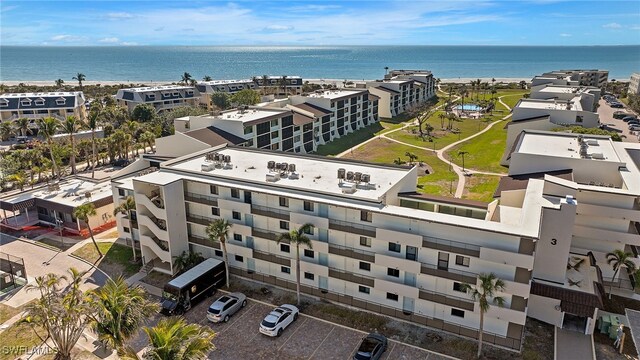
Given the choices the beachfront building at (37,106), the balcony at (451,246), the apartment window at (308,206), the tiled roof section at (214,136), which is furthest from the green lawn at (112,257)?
the beachfront building at (37,106)

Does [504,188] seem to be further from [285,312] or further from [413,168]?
[285,312]

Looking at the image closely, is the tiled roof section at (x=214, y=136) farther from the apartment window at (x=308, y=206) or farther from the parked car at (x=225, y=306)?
the parked car at (x=225, y=306)

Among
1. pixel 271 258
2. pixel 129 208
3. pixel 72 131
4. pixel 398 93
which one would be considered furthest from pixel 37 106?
pixel 271 258

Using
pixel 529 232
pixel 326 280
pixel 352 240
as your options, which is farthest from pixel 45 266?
pixel 529 232

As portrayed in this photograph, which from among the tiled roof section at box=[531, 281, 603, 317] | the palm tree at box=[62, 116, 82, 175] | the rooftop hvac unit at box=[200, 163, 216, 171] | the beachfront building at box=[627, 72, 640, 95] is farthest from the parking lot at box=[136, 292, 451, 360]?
the beachfront building at box=[627, 72, 640, 95]

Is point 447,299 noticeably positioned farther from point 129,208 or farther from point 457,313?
point 129,208

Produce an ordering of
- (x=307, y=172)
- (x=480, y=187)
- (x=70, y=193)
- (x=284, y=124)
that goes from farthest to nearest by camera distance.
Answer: (x=284, y=124) < (x=480, y=187) < (x=70, y=193) < (x=307, y=172)

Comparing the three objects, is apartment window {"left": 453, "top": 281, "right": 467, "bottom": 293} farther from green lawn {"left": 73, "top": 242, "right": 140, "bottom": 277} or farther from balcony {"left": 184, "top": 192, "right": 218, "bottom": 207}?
green lawn {"left": 73, "top": 242, "right": 140, "bottom": 277}
